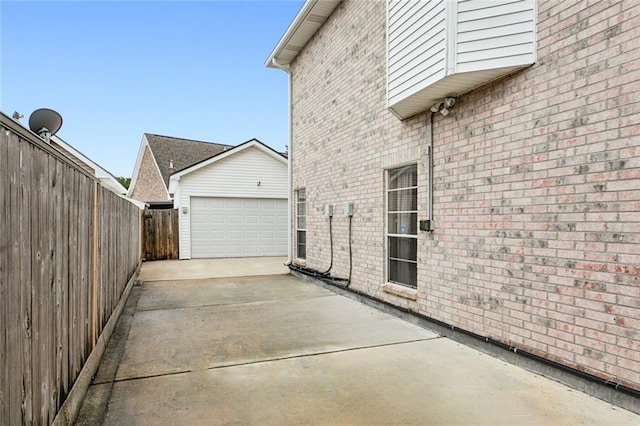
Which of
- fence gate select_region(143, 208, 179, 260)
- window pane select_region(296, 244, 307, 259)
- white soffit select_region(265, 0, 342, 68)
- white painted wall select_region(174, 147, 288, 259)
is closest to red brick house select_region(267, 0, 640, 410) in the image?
white soffit select_region(265, 0, 342, 68)

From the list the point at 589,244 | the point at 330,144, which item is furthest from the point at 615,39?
the point at 330,144

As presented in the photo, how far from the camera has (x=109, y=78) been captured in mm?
16031

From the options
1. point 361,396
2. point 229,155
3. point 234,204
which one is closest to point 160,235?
point 234,204

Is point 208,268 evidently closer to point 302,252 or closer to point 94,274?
point 302,252

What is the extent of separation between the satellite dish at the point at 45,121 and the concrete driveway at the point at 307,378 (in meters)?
2.48

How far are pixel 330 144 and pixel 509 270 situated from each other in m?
5.03

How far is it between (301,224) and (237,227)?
542 cm

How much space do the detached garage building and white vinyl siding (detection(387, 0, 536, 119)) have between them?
10872 millimetres

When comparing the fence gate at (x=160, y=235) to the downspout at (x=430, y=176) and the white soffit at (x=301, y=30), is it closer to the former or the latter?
the white soffit at (x=301, y=30)

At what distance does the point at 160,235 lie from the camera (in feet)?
47.1

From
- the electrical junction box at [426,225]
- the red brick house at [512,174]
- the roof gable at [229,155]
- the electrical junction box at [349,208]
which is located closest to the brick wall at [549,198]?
the red brick house at [512,174]

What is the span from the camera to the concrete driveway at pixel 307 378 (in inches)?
114

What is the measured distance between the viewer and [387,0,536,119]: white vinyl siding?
3.82 meters

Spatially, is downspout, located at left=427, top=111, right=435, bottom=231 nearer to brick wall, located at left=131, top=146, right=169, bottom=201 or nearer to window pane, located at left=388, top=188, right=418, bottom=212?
window pane, located at left=388, top=188, right=418, bottom=212
